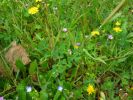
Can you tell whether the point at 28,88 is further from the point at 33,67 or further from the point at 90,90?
the point at 90,90

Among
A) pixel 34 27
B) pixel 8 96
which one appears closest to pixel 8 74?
pixel 8 96

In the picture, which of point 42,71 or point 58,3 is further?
point 58,3

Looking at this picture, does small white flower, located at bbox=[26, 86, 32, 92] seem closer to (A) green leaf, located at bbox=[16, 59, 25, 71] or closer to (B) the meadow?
(B) the meadow

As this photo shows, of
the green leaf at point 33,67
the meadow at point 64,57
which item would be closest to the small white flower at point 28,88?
the meadow at point 64,57

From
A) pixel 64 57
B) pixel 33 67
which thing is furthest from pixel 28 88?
pixel 64 57

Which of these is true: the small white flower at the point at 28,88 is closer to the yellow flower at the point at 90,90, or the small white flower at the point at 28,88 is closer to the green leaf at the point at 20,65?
the green leaf at the point at 20,65

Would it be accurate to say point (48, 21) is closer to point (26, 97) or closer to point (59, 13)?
point (59, 13)

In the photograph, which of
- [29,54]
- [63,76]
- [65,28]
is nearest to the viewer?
[63,76]

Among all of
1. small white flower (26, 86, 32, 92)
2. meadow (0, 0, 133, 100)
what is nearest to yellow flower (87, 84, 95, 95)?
meadow (0, 0, 133, 100)
